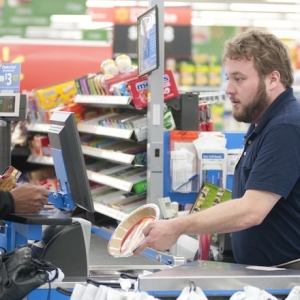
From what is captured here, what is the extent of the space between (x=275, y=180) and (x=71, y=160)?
0.97 metres

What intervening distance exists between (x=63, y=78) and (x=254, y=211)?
292 inches

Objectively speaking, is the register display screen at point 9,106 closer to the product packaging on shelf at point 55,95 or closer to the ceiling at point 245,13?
the product packaging on shelf at point 55,95

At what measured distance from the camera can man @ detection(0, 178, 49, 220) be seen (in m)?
3.30

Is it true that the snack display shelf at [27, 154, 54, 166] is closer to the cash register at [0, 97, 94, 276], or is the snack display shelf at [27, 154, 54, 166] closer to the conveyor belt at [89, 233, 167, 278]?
the conveyor belt at [89, 233, 167, 278]

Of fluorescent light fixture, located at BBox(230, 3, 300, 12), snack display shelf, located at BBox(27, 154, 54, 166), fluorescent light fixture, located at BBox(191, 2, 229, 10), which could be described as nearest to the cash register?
snack display shelf, located at BBox(27, 154, 54, 166)

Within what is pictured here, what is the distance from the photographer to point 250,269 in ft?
8.88

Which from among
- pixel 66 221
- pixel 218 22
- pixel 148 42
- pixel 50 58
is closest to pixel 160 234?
pixel 66 221

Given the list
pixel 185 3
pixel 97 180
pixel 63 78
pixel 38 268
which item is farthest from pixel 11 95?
pixel 185 3

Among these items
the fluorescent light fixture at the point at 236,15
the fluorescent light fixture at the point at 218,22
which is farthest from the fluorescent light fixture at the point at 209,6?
the fluorescent light fixture at the point at 218,22

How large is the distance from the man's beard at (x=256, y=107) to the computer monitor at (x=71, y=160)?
0.71 metres

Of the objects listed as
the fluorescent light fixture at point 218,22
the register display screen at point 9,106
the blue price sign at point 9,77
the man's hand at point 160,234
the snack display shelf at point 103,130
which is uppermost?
the fluorescent light fixture at point 218,22

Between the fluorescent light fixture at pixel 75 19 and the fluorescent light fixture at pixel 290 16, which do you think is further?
the fluorescent light fixture at pixel 290 16

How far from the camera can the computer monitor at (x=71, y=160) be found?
3289 millimetres

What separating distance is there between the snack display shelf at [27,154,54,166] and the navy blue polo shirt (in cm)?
568
